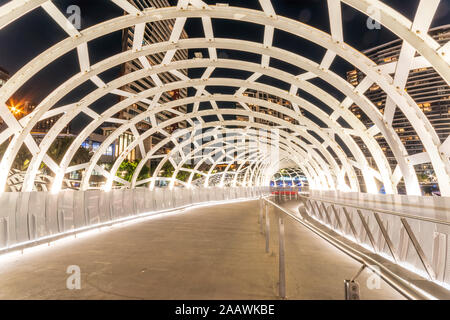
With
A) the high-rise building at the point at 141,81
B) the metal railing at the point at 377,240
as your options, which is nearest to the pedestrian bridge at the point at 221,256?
the metal railing at the point at 377,240

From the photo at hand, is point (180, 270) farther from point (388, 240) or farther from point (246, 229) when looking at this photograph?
point (246, 229)

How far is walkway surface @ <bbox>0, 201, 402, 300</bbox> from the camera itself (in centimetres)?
436

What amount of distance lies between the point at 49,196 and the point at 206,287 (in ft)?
23.5

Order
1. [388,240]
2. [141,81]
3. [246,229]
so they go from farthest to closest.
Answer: [141,81]
[246,229]
[388,240]

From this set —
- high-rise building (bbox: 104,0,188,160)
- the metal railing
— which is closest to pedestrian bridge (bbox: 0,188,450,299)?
the metal railing

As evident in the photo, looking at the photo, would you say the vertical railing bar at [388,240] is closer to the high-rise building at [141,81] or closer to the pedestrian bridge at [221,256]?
the pedestrian bridge at [221,256]

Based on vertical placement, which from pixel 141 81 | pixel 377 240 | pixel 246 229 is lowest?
pixel 246 229

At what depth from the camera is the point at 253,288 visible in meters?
4.52

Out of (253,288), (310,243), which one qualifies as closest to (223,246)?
(310,243)

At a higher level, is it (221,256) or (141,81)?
(141,81)

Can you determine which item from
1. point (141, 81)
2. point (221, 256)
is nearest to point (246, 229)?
point (221, 256)

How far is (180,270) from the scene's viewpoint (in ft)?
18.2
